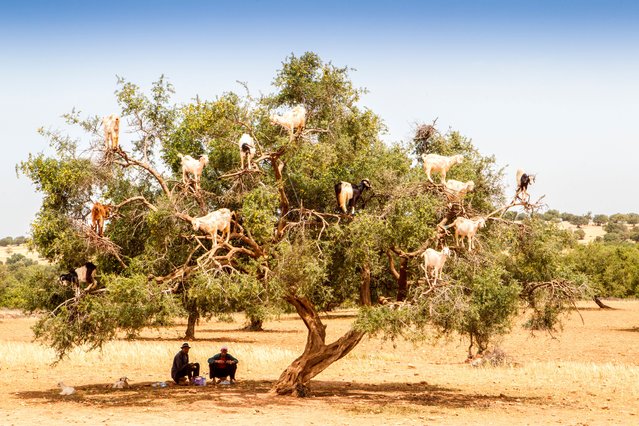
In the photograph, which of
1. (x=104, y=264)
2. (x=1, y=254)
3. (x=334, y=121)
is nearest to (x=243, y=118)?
(x=334, y=121)

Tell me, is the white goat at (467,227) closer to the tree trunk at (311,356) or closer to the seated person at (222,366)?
the tree trunk at (311,356)

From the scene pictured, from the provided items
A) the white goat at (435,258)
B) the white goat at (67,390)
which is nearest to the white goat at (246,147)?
the white goat at (435,258)

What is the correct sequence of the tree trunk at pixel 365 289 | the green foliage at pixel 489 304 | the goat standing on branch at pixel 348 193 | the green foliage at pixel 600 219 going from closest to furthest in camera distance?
the goat standing on branch at pixel 348 193 < the green foliage at pixel 489 304 < the tree trunk at pixel 365 289 < the green foliage at pixel 600 219

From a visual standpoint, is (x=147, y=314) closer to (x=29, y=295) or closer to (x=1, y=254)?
(x=29, y=295)

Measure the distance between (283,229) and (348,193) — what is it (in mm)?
1806

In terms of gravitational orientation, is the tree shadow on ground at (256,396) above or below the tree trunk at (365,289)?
below

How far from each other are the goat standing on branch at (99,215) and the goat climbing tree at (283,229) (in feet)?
1.16

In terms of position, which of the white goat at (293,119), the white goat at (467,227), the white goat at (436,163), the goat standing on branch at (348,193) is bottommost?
the white goat at (467,227)

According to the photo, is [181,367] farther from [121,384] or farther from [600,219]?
[600,219]

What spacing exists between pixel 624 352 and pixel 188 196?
24544mm

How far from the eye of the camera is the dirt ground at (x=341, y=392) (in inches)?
617

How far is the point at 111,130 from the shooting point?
1623cm

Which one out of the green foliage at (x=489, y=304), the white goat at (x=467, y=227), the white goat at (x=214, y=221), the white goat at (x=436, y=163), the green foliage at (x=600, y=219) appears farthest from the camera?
the green foliage at (x=600, y=219)

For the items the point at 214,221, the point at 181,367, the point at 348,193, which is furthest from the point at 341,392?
the point at 214,221
